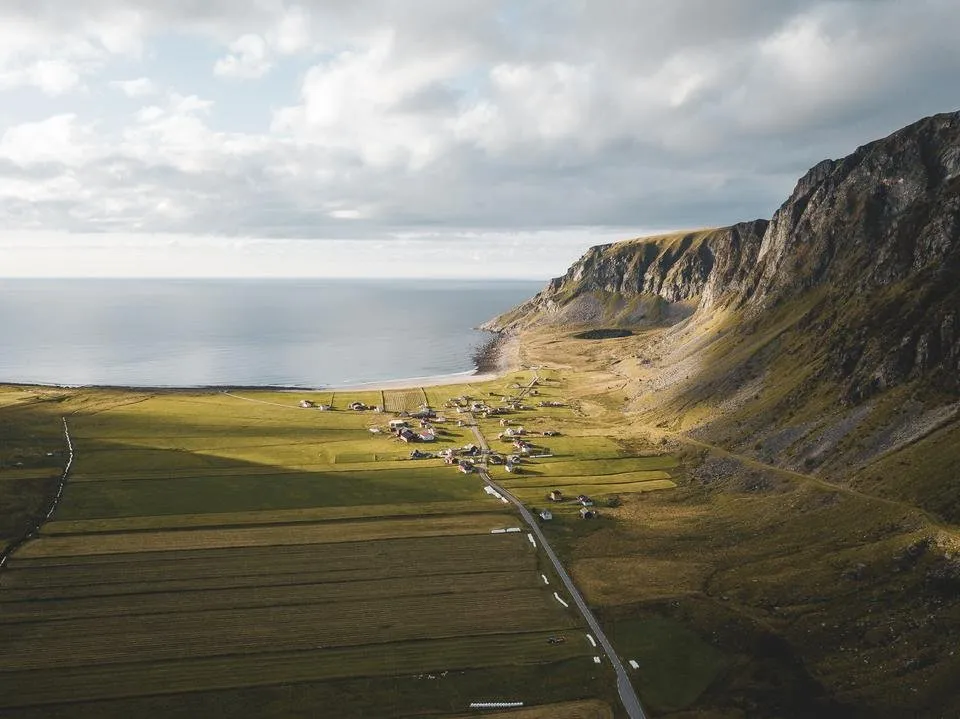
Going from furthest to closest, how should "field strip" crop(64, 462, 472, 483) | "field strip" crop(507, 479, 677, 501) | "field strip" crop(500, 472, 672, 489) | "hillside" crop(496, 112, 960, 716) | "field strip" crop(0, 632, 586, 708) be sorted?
"field strip" crop(64, 462, 472, 483) → "field strip" crop(500, 472, 672, 489) → "field strip" crop(507, 479, 677, 501) → "hillside" crop(496, 112, 960, 716) → "field strip" crop(0, 632, 586, 708)

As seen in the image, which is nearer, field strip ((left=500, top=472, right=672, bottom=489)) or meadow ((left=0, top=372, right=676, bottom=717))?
meadow ((left=0, top=372, right=676, bottom=717))

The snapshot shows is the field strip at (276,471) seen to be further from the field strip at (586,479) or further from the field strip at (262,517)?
the field strip at (262,517)

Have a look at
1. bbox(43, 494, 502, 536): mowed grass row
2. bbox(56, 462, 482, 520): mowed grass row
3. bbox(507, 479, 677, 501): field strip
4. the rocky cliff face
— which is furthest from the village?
the rocky cliff face

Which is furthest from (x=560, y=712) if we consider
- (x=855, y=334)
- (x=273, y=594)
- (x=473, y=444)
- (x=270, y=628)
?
(x=855, y=334)

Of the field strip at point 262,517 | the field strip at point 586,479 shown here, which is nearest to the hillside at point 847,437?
the field strip at point 586,479

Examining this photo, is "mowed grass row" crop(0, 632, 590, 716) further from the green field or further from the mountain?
the mountain

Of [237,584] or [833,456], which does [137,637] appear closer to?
[237,584]
